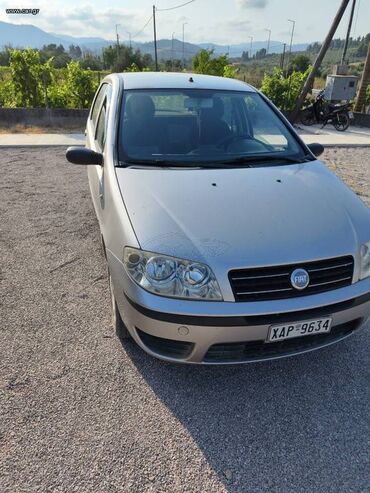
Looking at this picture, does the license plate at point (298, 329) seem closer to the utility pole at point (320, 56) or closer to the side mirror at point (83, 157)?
the side mirror at point (83, 157)

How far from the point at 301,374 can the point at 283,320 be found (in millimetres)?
674

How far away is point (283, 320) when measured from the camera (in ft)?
6.33

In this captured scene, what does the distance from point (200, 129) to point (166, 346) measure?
1822mm

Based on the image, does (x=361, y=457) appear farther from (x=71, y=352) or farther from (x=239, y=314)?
(x=71, y=352)

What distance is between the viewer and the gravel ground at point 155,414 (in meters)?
1.77

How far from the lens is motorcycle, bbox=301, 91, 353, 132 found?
1141 centimetres

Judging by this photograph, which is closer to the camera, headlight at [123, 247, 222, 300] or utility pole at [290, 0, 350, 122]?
headlight at [123, 247, 222, 300]

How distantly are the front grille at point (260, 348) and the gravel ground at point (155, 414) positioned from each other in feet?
1.01

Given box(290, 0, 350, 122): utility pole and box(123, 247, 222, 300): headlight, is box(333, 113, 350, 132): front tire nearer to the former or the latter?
box(290, 0, 350, 122): utility pole

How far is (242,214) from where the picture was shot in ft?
7.26

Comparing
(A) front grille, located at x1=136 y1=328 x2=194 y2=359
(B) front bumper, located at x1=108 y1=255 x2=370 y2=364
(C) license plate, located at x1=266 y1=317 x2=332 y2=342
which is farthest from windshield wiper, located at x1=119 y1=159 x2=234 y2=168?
(C) license plate, located at x1=266 y1=317 x2=332 y2=342

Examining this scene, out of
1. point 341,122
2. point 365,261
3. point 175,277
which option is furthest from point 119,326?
point 341,122

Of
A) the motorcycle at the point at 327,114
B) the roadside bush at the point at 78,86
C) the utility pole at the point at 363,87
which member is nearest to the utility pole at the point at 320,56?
the motorcycle at the point at 327,114

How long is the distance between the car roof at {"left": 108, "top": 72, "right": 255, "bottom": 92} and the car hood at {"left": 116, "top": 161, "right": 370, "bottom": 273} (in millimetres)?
1101
